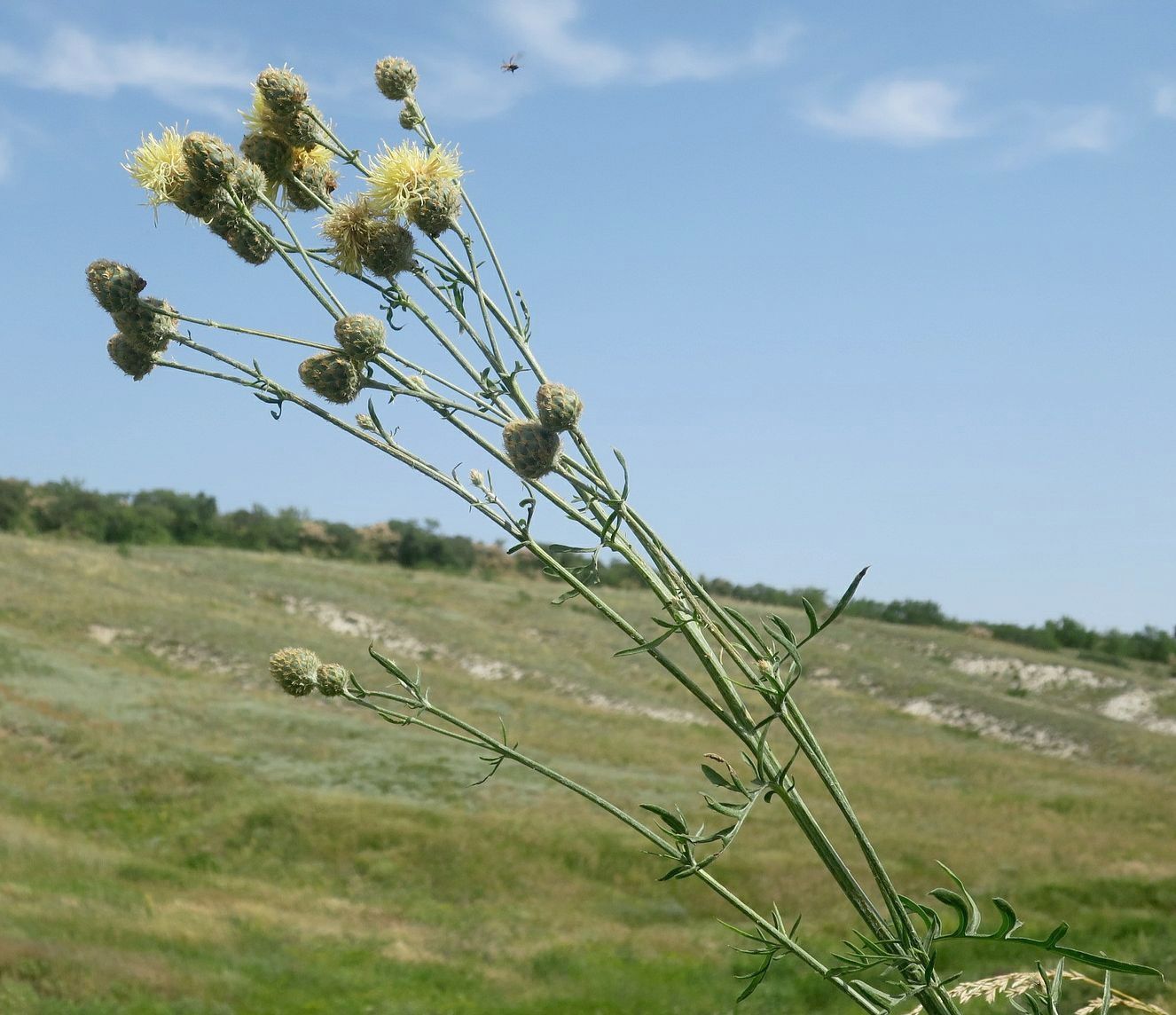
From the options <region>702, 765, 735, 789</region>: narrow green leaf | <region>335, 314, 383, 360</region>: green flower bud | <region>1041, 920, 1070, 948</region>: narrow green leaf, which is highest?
<region>335, 314, 383, 360</region>: green flower bud

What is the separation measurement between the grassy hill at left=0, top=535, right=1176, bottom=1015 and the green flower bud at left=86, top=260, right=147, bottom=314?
10762 millimetres

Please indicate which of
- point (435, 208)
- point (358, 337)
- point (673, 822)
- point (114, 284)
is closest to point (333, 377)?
point (358, 337)

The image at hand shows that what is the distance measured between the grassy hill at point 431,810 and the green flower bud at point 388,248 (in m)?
10.7

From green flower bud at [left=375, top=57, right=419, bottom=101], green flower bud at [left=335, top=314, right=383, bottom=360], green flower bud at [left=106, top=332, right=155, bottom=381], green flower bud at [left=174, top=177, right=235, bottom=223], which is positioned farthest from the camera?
green flower bud at [left=375, top=57, right=419, bottom=101]

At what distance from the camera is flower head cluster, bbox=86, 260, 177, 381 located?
220cm

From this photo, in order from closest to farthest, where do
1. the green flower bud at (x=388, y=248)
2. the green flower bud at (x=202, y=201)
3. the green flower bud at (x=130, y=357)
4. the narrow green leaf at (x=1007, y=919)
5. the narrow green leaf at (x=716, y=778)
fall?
the narrow green leaf at (x=1007, y=919) → the narrow green leaf at (x=716, y=778) → the green flower bud at (x=388, y=248) → the green flower bud at (x=202, y=201) → the green flower bud at (x=130, y=357)

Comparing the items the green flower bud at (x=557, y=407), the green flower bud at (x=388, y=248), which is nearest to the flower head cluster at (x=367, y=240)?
the green flower bud at (x=388, y=248)

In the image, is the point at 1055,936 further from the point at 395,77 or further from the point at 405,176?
the point at 395,77

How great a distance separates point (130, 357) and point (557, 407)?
1.04 m

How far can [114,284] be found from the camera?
2.27 metres

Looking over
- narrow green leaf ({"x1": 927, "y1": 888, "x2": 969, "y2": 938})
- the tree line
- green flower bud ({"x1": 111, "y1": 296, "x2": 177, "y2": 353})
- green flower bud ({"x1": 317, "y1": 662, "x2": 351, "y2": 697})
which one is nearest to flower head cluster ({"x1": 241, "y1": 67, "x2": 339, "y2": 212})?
green flower bud ({"x1": 111, "y1": 296, "x2": 177, "y2": 353})

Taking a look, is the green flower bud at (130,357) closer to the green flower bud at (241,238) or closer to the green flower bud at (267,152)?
the green flower bud at (241,238)

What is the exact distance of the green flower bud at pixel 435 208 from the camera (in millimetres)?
2047

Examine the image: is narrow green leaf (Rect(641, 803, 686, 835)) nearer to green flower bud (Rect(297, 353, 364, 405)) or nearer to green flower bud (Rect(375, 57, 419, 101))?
green flower bud (Rect(297, 353, 364, 405))
